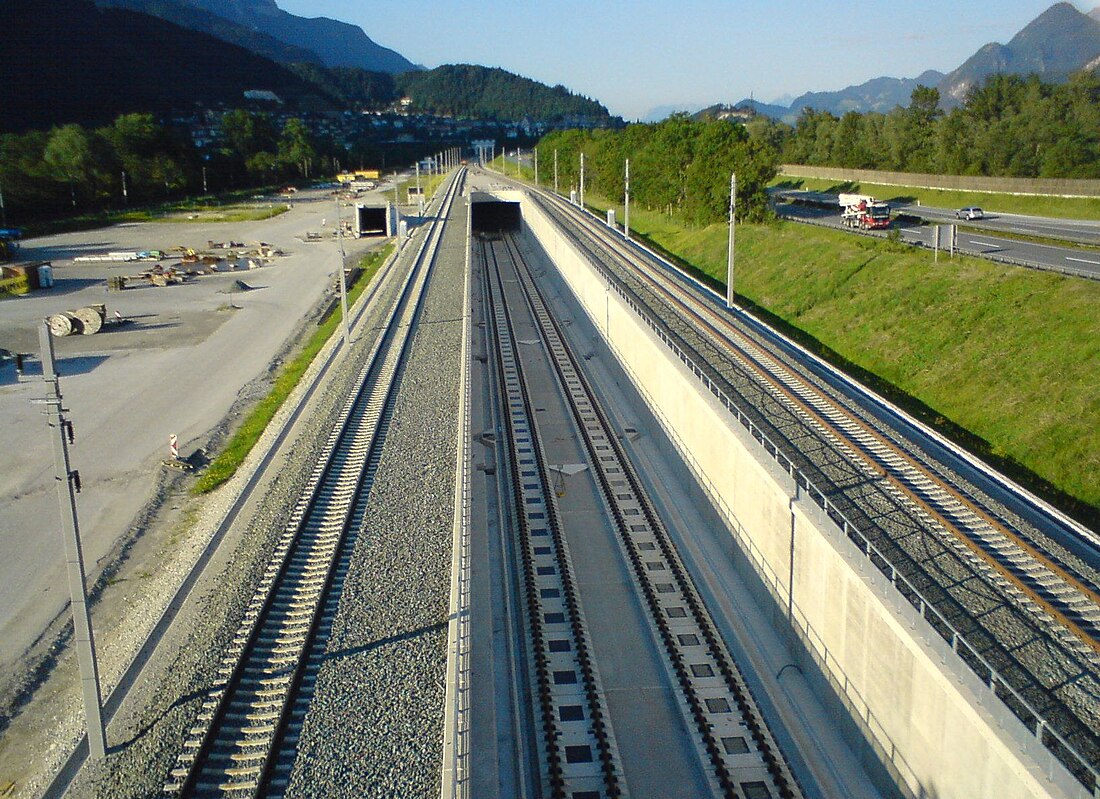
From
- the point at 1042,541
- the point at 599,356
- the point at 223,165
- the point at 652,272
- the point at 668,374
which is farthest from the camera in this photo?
the point at 223,165

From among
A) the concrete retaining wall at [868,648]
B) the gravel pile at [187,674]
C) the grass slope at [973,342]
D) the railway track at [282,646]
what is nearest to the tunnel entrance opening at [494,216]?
the grass slope at [973,342]

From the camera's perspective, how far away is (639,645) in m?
14.5

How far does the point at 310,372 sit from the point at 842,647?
22.1m

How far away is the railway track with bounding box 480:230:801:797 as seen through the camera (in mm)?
11562

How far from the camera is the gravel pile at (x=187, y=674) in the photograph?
982 cm

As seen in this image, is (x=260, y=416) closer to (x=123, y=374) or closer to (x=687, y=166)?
(x=123, y=374)

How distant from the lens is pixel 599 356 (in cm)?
3416

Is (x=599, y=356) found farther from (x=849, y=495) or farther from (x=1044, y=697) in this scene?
(x=1044, y=697)

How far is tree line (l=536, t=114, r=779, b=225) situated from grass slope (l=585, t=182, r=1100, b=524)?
38.6 ft

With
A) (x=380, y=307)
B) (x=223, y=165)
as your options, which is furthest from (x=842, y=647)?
(x=223, y=165)

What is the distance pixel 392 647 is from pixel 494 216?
259 feet

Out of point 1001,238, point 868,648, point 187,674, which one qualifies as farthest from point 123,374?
point 1001,238

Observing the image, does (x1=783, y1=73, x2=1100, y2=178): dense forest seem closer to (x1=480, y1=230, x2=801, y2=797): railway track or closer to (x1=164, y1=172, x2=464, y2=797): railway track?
(x1=480, y1=230, x2=801, y2=797): railway track

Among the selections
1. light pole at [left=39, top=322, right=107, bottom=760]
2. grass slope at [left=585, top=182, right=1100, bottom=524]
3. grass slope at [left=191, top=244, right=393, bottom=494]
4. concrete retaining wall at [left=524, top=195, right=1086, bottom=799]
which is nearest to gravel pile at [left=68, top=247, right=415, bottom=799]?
light pole at [left=39, top=322, right=107, bottom=760]
